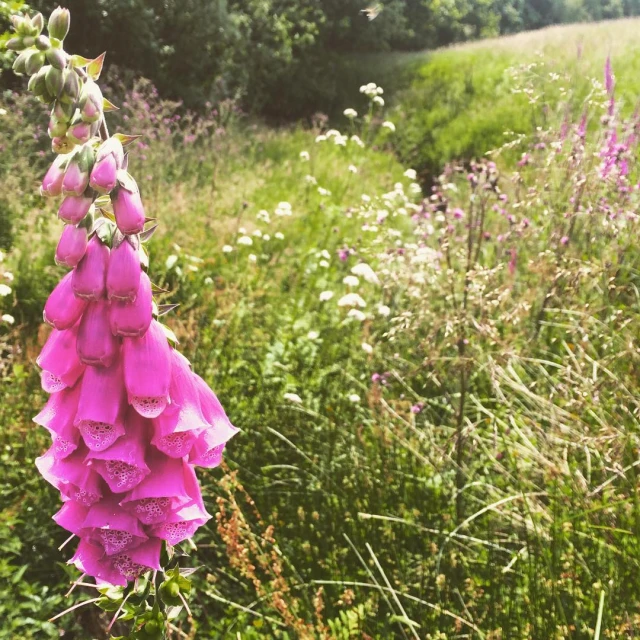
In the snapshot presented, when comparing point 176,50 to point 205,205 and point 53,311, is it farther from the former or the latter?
point 53,311

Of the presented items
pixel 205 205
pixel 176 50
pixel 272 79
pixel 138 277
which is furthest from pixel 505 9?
pixel 138 277

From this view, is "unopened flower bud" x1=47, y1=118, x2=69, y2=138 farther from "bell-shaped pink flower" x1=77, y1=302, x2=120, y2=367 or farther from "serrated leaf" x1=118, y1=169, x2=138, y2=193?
"bell-shaped pink flower" x1=77, y1=302, x2=120, y2=367

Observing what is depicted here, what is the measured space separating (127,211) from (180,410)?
34 cm

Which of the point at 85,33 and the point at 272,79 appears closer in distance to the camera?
the point at 85,33

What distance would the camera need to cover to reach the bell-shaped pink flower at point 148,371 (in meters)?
1.00

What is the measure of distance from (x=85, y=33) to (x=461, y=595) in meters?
12.2

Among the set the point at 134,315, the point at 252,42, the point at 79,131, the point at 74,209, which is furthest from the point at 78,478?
the point at 252,42

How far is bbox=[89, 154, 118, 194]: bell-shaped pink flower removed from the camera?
2.94 feet

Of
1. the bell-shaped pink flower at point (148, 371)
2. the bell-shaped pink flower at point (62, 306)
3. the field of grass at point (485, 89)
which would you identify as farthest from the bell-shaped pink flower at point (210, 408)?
the field of grass at point (485, 89)

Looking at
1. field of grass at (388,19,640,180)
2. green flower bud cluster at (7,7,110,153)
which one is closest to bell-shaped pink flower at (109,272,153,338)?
green flower bud cluster at (7,7,110,153)

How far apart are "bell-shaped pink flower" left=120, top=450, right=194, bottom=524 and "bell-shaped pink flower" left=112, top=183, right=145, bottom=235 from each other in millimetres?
398

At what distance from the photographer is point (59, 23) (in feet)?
3.16

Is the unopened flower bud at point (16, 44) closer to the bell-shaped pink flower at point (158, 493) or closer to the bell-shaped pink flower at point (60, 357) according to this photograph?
the bell-shaped pink flower at point (60, 357)

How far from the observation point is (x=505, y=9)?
116 ft
